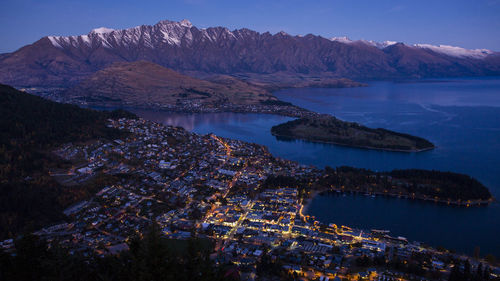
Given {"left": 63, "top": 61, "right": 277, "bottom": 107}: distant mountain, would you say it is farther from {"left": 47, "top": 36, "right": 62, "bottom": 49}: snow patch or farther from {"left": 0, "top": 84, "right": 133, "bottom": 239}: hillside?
{"left": 47, "top": 36, "right": 62, "bottom": 49}: snow patch

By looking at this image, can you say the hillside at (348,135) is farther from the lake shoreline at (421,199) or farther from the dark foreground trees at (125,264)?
the dark foreground trees at (125,264)

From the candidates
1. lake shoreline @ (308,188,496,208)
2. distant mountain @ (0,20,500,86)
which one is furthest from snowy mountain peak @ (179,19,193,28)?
lake shoreline @ (308,188,496,208)

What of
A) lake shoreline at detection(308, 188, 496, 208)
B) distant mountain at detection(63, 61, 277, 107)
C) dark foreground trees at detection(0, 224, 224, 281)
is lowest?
lake shoreline at detection(308, 188, 496, 208)

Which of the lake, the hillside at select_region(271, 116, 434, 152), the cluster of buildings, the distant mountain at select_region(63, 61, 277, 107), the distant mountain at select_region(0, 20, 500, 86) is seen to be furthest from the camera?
the distant mountain at select_region(0, 20, 500, 86)

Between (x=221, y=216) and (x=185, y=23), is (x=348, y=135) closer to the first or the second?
(x=221, y=216)

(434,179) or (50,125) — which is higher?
(50,125)

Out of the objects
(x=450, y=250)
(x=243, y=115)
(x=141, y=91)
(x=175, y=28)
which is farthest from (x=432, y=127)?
(x=175, y=28)

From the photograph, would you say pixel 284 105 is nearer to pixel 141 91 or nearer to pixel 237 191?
pixel 141 91
